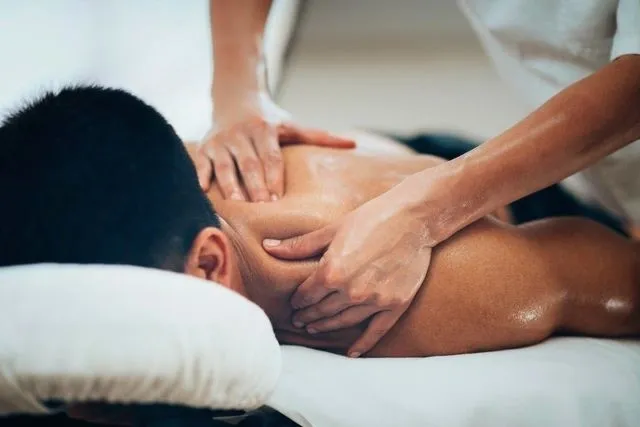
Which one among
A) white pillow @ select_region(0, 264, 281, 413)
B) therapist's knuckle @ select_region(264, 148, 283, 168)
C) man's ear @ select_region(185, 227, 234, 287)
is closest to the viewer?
white pillow @ select_region(0, 264, 281, 413)

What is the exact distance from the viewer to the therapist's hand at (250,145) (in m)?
0.64

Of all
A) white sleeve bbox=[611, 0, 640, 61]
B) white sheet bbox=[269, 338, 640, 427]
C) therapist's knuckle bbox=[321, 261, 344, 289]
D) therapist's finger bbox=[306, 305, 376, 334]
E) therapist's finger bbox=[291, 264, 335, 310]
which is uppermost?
white sleeve bbox=[611, 0, 640, 61]

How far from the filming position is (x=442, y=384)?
0.55 m

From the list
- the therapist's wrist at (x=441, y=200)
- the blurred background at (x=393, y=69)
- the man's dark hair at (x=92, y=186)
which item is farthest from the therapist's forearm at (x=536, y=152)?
the man's dark hair at (x=92, y=186)

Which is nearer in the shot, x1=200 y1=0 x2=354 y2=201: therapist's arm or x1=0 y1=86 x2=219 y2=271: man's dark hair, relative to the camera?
x1=0 y1=86 x2=219 y2=271: man's dark hair

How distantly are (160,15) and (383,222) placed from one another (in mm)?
292

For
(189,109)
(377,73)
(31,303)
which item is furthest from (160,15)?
(31,303)

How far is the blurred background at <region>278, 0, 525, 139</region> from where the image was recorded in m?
0.73

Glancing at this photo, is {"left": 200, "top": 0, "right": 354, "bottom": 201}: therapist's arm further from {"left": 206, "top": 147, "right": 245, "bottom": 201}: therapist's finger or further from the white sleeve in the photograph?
the white sleeve

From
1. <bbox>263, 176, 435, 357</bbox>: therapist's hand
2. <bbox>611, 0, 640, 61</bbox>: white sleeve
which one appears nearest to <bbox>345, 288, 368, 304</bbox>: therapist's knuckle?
<bbox>263, 176, 435, 357</bbox>: therapist's hand

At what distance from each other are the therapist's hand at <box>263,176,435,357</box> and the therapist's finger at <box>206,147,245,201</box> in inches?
2.1

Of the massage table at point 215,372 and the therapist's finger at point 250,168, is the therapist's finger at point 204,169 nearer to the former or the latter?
the therapist's finger at point 250,168

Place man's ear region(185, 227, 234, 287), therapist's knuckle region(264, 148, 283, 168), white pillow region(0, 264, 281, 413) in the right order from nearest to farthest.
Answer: white pillow region(0, 264, 281, 413) < man's ear region(185, 227, 234, 287) < therapist's knuckle region(264, 148, 283, 168)

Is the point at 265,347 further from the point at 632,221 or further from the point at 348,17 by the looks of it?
the point at 632,221
